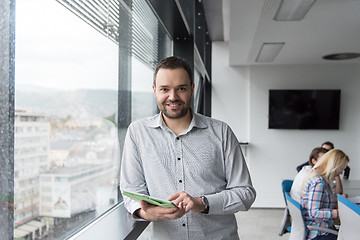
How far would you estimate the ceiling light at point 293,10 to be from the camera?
362cm

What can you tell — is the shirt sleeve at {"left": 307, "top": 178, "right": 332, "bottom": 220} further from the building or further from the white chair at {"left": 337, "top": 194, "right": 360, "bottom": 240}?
the building

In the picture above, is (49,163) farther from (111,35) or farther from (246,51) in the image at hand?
(246,51)

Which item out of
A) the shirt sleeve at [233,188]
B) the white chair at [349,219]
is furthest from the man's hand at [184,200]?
the white chair at [349,219]

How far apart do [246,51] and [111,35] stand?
4.53 metres

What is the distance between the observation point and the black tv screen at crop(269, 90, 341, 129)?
25.2 ft

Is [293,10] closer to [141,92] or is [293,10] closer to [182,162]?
[141,92]

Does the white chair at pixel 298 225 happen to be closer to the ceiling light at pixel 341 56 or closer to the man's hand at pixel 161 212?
the man's hand at pixel 161 212

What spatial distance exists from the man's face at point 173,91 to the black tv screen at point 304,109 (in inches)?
255

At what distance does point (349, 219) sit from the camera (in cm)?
266

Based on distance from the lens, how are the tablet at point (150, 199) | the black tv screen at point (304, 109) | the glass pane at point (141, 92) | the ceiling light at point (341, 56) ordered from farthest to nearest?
the black tv screen at point (304, 109) → the ceiling light at point (341, 56) → the glass pane at point (141, 92) → the tablet at point (150, 199)

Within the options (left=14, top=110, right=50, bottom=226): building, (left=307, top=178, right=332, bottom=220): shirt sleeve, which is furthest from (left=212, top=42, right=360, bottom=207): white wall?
(left=14, top=110, right=50, bottom=226): building

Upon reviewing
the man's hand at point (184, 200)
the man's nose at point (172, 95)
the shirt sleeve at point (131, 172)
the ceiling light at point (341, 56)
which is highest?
the ceiling light at point (341, 56)

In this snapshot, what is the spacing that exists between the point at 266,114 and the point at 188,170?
21.5ft

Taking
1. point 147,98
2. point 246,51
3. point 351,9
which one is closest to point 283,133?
point 246,51
